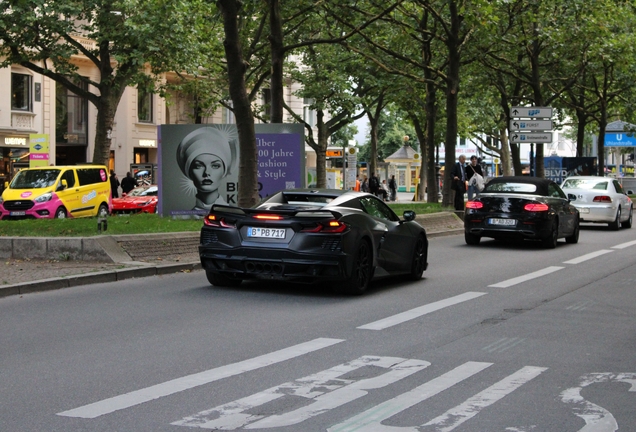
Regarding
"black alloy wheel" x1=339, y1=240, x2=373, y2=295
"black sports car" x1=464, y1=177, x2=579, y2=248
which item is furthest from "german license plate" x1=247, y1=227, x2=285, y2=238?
"black sports car" x1=464, y1=177, x2=579, y2=248

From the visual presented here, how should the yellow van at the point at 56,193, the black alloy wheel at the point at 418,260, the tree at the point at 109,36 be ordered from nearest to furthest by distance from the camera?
1. the black alloy wheel at the point at 418,260
2. the yellow van at the point at 56,193
3. the tree at the point at 109,36

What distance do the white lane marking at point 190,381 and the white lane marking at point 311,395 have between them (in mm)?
529

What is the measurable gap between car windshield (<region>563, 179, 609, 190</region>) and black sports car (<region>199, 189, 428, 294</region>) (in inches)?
663

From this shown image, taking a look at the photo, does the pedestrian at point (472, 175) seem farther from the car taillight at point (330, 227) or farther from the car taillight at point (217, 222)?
the car taillight at point (330, 227)

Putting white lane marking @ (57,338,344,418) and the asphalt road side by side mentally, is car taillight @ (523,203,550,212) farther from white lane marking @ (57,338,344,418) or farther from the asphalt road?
white lane marking @ (57,338,344,418)

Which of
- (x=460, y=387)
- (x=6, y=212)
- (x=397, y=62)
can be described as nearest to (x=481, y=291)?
(x=460, y=387)

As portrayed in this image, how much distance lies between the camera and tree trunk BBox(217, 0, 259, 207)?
62.2 ft

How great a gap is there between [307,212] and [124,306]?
2433 mm

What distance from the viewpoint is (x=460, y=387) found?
6852 millimetres

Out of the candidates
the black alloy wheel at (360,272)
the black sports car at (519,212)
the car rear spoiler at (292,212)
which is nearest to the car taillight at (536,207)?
the black sports car at (519,212)

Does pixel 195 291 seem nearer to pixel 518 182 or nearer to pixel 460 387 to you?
pixel 460 387

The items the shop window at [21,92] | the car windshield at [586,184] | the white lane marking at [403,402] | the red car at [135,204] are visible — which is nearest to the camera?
the white lane marking at [403,402]

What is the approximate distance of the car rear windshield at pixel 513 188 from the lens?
21344 millimetres

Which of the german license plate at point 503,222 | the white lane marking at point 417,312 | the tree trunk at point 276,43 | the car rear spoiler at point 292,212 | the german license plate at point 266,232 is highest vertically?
the tree trunk at point 276,43
